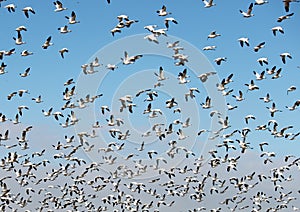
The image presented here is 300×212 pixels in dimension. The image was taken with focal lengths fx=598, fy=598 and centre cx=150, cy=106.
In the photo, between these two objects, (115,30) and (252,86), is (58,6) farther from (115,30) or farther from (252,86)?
(252,86)

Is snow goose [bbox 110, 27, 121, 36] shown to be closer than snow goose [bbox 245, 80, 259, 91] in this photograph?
Yes

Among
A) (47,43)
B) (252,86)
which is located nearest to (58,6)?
(47,43)

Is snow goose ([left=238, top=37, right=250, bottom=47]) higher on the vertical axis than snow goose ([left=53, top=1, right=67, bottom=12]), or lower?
lower

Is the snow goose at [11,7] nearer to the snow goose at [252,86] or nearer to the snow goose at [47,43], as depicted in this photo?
the snow goose at [47,43]

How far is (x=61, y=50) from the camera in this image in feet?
177

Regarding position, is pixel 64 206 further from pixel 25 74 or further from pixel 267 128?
pixel 267 128

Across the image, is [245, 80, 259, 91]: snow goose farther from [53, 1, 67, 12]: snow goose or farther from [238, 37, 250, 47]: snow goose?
[53, 1, 67, 12]: snow goose

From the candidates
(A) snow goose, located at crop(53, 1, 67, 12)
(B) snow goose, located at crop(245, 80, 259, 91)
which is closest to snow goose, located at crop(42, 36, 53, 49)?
(A) snow goose, located at crop(53, 1, 67, 12)

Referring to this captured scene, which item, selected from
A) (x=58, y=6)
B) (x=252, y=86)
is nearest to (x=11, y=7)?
(x=58, y=6)

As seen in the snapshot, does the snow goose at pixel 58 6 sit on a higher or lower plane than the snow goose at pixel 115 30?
higher

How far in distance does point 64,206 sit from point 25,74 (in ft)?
76.2

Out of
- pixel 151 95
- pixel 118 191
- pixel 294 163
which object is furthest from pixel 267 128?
pixel 118 191

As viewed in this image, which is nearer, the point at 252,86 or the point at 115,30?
the point at 115,30

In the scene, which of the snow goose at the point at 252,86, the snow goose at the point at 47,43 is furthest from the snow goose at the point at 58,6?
the snow goose at the point at 252,86
